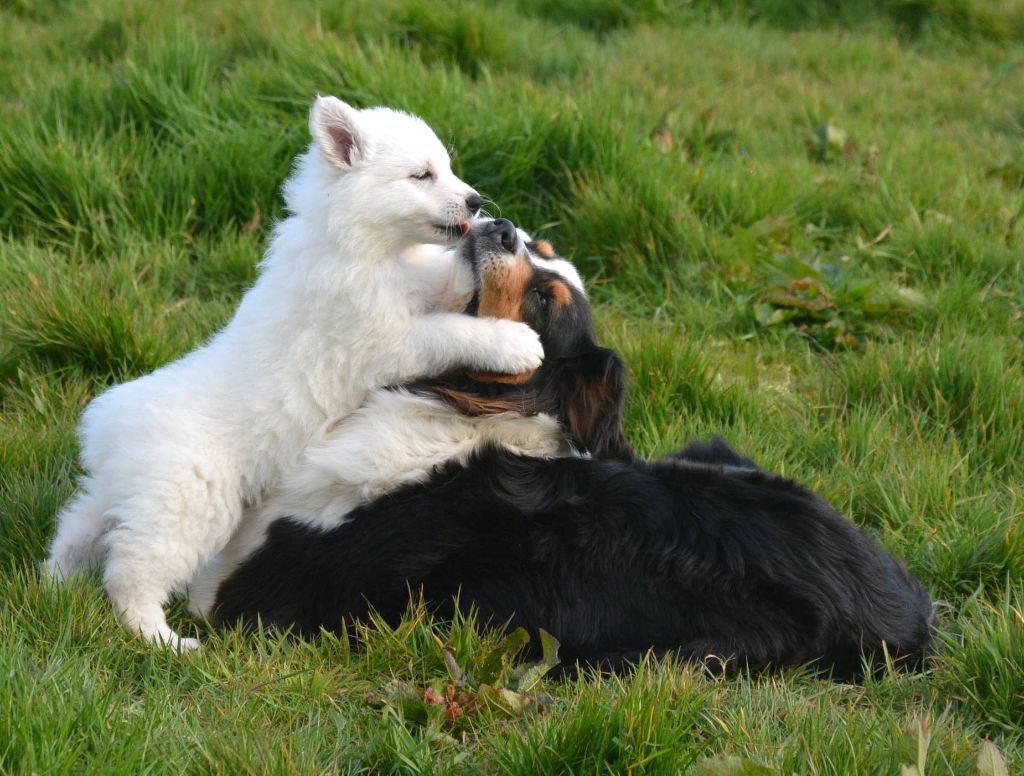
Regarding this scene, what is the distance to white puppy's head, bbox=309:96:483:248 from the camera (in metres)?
3.81

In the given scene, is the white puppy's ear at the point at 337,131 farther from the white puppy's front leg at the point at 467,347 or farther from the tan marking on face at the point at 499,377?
the tan marking on face at the point at 499,377

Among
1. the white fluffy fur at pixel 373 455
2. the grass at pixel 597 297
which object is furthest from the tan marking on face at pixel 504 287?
the grass at pixel 597 297

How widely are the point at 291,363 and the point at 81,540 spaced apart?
0.80 metres

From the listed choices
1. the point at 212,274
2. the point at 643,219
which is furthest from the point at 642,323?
the point at 212,274

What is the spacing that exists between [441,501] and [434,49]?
4490 millimetres

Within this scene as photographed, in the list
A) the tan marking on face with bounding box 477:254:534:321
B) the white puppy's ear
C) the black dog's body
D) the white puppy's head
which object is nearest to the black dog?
the black dog's body

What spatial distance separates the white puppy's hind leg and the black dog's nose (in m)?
1.14

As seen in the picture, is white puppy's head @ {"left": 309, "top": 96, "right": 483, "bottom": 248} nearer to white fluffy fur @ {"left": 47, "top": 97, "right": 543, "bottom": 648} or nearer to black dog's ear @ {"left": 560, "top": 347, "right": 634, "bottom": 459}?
white fluffy fur @ {"left": 47, "top": 97, "right": 543, "bottom": 648}

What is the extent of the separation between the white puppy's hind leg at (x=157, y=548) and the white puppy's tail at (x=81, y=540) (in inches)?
5.2

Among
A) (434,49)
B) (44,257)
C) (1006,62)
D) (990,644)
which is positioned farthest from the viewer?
(1006,62)

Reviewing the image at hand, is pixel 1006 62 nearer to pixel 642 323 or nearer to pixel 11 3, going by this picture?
pixel 642 323

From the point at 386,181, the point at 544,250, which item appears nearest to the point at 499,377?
the point at 544,250

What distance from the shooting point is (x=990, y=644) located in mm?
3086

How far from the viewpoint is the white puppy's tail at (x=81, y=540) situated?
3498mm
